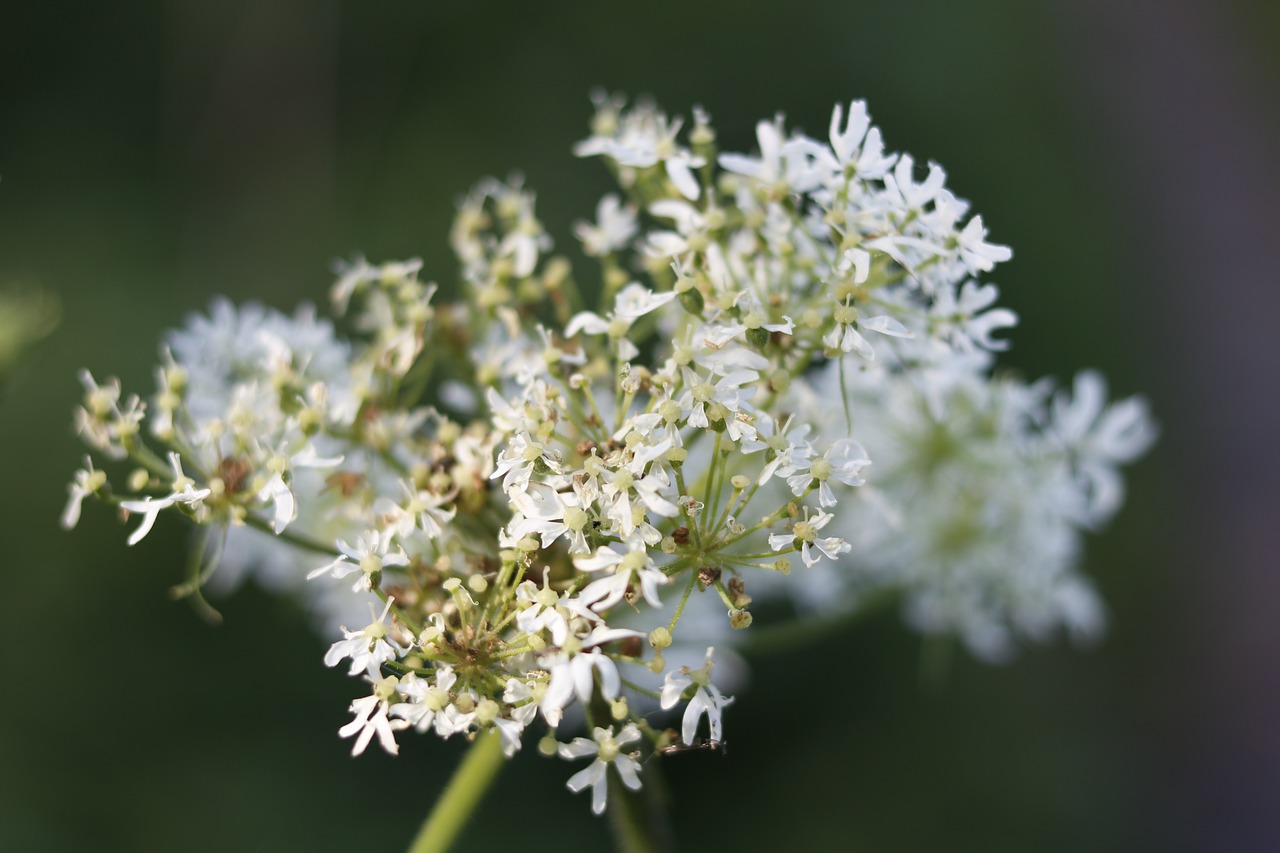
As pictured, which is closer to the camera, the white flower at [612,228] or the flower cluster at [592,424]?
the flower cluster at [592,424]

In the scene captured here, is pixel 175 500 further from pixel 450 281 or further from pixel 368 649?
pixel 450 281

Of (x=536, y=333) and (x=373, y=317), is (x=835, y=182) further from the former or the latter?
(x=373, y=317)

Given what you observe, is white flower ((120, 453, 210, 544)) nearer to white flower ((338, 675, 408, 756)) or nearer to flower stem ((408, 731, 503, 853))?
white flower ((338, 675, 408, 756))

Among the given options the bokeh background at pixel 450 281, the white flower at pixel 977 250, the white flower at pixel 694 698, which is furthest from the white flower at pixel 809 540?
the bokeh background at pixel 450 281

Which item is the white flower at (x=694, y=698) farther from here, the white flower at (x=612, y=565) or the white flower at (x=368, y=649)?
the white flower at (x=368, y=649)

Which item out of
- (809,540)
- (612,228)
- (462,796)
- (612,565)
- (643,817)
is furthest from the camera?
(612,228)

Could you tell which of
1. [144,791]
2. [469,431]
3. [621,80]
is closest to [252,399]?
[469,431]

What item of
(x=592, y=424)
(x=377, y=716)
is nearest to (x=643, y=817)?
(x=377, y=716)
